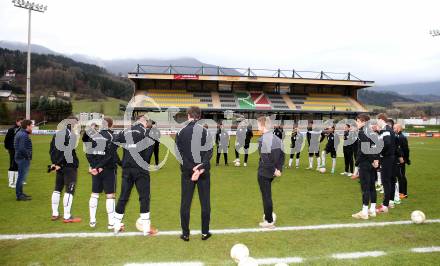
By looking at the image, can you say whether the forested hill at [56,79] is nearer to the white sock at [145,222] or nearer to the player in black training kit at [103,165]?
the player in black training kit at [103,165]

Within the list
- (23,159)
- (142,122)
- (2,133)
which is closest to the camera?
(142,122)

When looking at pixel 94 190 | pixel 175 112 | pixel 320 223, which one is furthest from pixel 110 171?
pixel 175 112

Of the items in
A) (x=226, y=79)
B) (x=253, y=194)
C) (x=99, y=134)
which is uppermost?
(x=226, y=79)

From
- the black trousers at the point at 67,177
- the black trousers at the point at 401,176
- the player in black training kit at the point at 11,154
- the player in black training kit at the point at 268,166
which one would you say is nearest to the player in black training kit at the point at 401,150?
the black trousers at the point at 401,176

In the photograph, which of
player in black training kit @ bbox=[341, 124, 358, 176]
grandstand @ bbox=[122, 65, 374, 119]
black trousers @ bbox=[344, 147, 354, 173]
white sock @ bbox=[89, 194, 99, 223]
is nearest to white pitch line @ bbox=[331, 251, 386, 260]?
white sock @ bbox=[89, 194, 99, 223]

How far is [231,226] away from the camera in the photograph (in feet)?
23.2

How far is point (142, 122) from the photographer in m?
6.63

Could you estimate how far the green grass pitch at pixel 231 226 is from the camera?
5.43 meters

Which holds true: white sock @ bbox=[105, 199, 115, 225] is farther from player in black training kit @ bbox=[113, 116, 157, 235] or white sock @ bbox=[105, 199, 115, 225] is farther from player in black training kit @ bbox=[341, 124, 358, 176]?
player in black training kit @ bbox=[341, 124, 358, 176]

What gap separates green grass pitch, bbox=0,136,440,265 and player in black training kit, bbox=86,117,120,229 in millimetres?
540

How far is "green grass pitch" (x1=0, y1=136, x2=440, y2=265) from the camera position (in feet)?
17.8

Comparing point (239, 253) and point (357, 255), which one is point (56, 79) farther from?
point (357, 255)

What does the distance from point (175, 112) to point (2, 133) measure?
21568 millimetres

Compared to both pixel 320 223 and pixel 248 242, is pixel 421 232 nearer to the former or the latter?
pixel 320 223
